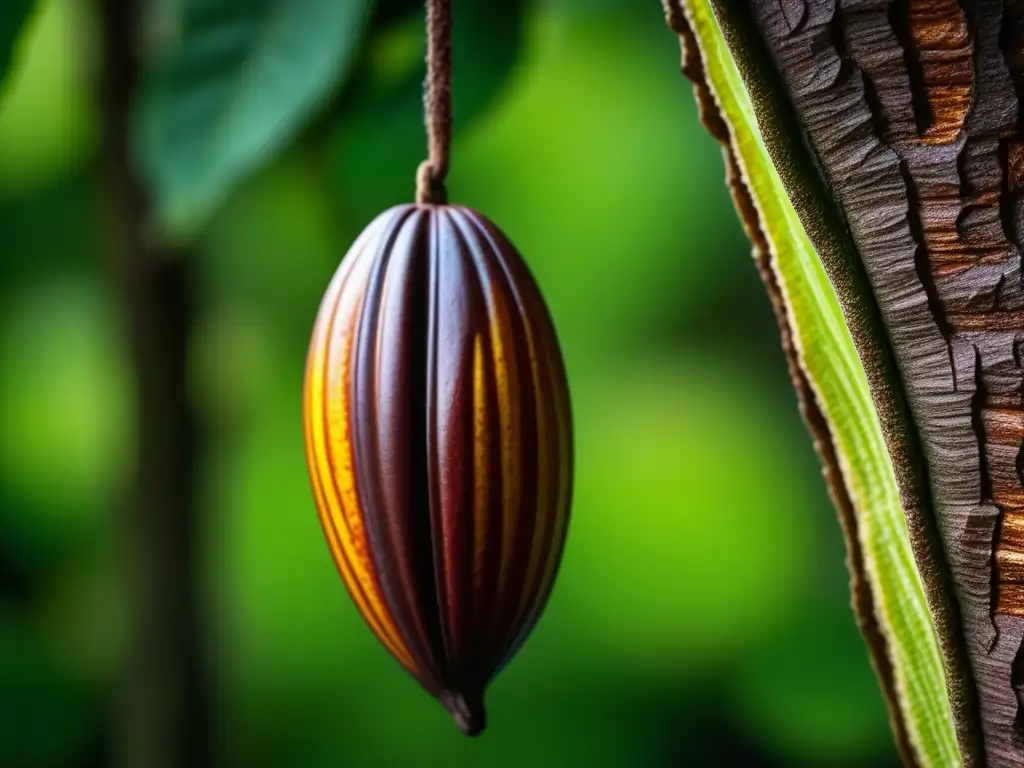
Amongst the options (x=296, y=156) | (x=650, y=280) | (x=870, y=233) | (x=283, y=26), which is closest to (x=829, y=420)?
(x=870, y=233)

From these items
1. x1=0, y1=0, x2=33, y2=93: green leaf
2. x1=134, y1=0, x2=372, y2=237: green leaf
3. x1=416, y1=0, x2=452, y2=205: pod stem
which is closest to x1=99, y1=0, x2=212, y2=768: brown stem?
x1=134, y1=0, x2=372, y2=237: green leaf

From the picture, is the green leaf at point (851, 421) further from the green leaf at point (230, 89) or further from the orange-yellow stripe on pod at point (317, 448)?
the green leaf at point (230, 89)

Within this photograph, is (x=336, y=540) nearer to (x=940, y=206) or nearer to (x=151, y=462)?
(x=940, y=206)

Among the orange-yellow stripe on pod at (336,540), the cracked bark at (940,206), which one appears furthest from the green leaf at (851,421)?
the orange-yellow stripe on pod at (336,540)

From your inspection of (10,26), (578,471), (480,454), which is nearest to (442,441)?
(480,454)

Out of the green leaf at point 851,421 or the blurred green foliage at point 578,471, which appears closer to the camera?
the green leaf at point 851,421
